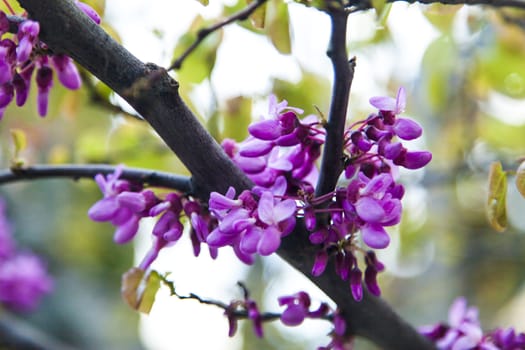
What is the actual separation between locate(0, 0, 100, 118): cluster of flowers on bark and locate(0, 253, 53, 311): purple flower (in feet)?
5.01

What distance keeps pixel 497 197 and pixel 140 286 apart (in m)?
0.55

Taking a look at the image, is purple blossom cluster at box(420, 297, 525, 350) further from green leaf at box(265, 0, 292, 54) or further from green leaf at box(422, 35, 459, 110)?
green leaf at box(422, 35, 459, 110)

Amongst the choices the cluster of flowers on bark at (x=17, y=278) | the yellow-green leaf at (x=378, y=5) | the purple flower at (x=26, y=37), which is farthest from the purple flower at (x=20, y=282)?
the yellow-green leaf at (x=378, y=5)

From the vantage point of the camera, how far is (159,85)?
0.77 m

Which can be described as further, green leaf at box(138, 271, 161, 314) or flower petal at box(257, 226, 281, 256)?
green leaf at box(138, 271, 161, 314)

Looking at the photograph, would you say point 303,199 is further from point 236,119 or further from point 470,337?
point 236,119

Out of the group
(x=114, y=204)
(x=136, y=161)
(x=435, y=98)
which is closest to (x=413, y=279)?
(x=435, y=98)

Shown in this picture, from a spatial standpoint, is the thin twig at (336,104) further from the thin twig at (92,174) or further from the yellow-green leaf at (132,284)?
the yellow-green leaf at (132,284)

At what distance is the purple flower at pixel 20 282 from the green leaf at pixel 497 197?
6.15 feet

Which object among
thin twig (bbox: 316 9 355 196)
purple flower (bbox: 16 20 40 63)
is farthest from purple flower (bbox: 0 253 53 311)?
thin twig (bbox: 316 9 355 196)

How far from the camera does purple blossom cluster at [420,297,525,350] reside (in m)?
1.06

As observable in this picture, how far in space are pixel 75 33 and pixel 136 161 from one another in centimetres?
103

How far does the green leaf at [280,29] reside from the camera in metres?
1.17

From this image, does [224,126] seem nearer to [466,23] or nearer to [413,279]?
[466,23]
